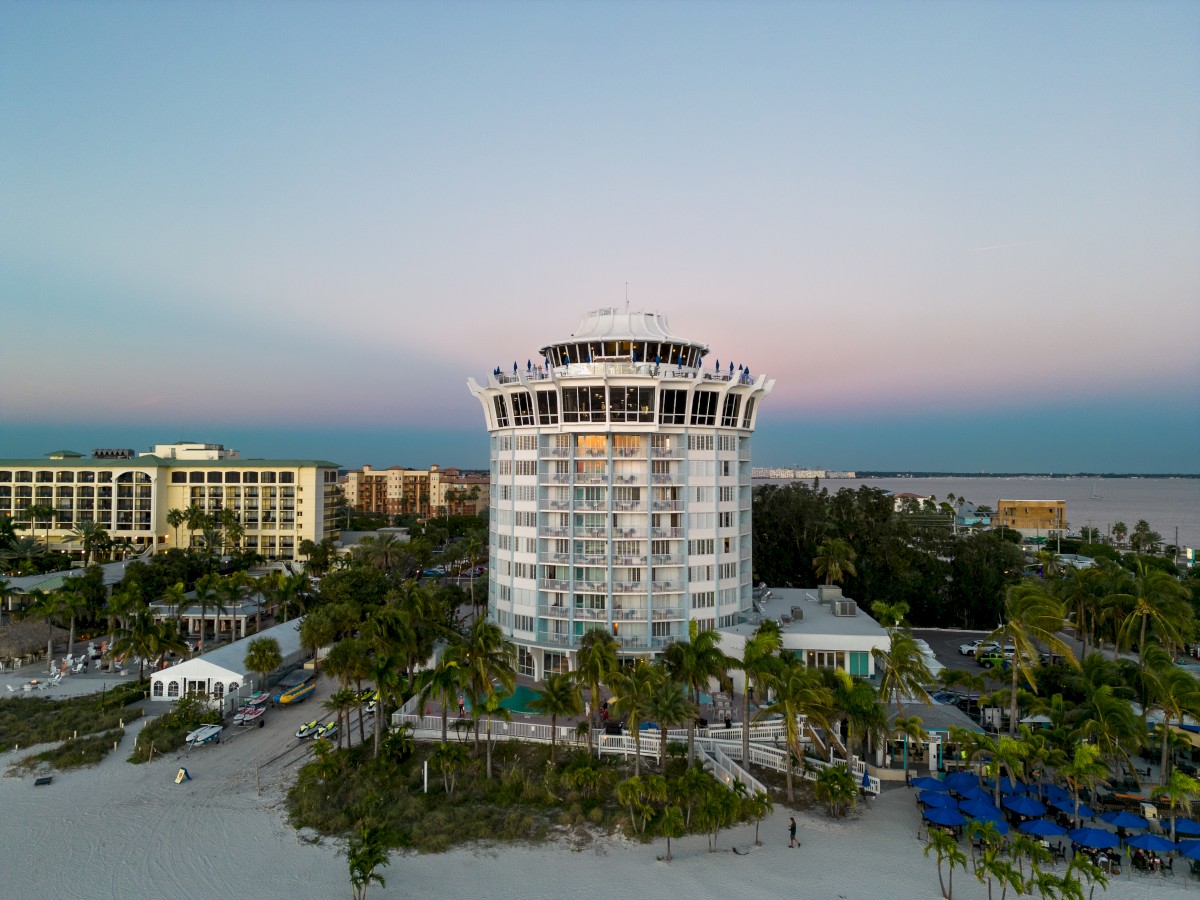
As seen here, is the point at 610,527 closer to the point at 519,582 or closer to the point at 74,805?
the point at 519,582

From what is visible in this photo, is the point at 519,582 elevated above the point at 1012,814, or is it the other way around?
the point at 519,582

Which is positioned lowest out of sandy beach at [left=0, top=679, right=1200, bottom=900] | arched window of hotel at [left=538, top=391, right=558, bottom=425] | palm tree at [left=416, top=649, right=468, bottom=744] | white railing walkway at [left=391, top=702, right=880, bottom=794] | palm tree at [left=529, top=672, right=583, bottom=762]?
sandy beach at [left=0, top=679, right=1200, bottom=900]

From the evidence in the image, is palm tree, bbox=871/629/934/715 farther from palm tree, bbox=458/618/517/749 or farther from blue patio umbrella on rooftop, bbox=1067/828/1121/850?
palm tree, bbox=458/618/517/749

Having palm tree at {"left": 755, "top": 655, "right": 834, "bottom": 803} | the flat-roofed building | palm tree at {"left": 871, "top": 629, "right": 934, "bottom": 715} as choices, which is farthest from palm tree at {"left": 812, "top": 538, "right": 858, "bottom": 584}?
the flat-roofed building

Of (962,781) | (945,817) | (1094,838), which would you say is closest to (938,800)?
(945,817)

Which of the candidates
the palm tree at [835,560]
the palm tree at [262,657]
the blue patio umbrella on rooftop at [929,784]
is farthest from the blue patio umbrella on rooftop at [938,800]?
the palm tree at [262,657]

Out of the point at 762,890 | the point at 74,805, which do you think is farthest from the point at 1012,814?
the point at 74,805
